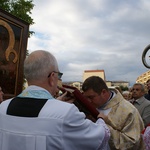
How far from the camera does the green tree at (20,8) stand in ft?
48.6

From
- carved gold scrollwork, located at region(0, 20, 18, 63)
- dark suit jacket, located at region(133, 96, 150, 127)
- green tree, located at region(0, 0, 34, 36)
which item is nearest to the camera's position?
dark suit jacket, located at region(133, 96, 150, 127)

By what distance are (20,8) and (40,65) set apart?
14389 mm

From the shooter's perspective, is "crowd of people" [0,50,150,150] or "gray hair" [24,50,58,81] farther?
"gray hair" [24,50,58,81]

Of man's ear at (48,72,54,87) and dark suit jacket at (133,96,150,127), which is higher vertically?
man's ear at (48,72,54,87)

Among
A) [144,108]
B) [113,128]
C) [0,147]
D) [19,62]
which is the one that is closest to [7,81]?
[19,62]

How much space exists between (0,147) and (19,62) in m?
3.91

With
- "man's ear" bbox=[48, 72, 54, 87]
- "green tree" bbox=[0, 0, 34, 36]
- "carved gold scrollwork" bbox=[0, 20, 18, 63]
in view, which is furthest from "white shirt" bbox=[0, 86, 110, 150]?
"green tree" bbox=[0, 0, 34, 36]

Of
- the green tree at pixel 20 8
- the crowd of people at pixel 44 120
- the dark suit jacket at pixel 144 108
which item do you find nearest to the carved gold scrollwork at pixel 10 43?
the dark suit jacket at pixel 144 108

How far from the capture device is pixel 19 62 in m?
5.59

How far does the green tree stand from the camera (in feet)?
48.6

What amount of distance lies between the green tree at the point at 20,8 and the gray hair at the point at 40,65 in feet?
44.2

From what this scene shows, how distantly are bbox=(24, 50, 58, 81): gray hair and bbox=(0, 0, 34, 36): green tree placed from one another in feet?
44.2

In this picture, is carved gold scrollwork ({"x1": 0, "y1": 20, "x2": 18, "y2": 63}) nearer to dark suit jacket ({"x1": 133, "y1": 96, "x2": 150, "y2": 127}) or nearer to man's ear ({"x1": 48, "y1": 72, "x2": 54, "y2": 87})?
dark suit jacket ({"x1": 133, "y1": 96, "x2": 150, "y2": 127})

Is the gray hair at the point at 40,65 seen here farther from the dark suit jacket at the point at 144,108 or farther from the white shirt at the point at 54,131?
the dark suit jacket at the point at 144,108
